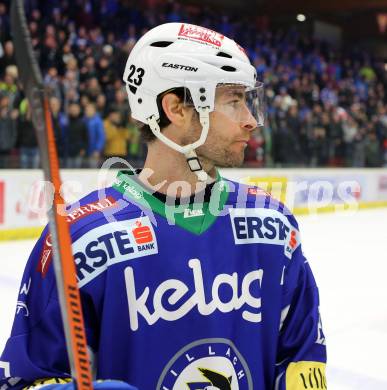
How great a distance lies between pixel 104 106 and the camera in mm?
7539

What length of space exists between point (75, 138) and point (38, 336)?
583 centimetres

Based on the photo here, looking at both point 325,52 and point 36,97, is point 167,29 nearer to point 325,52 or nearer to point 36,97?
point 36,97

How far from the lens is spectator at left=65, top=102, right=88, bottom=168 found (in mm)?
6574

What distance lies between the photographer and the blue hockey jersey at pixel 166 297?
3.56 feet

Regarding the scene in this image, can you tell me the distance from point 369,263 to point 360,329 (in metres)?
2.10

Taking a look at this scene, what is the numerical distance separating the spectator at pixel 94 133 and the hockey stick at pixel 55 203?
6.19m

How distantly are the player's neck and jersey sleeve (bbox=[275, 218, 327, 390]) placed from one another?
250 millimetres

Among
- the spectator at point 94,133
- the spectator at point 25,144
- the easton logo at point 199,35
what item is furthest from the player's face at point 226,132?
the spectator at point 94,133

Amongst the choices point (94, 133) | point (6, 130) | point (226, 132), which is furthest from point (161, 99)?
point (94, 133)

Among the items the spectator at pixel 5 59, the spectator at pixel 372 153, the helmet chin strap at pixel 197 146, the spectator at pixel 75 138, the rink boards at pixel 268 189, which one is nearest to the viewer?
the helmet chin strap at pixel 197 146

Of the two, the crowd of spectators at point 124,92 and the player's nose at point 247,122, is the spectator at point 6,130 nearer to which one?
the crowd of spectators at point 124,92

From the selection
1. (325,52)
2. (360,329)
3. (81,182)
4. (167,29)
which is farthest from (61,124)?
(325,52)

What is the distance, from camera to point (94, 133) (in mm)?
6984

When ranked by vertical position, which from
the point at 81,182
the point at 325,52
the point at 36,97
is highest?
the point at 325,52
